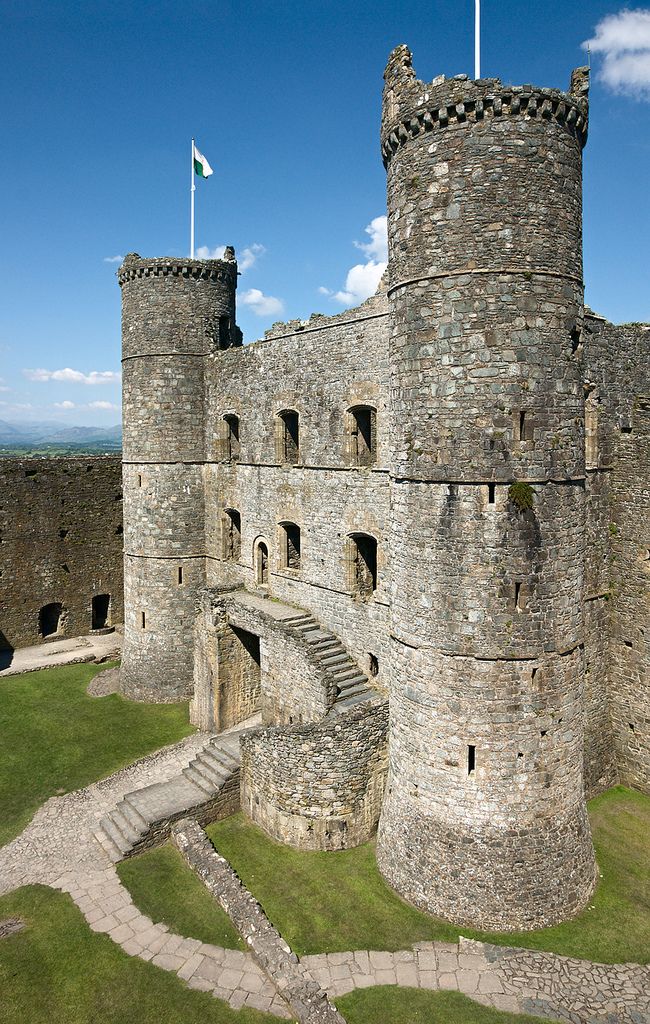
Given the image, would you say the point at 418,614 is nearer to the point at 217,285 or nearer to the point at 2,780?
the point at 2,780

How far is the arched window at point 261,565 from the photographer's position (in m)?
19.4

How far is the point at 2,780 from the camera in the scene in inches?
613

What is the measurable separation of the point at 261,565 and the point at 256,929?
34.2ft

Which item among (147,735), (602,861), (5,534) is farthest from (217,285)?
(602,861)

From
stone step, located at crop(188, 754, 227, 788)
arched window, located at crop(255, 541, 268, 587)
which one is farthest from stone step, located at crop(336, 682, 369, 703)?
arched window, located at crop(255, 541, 268, 587)

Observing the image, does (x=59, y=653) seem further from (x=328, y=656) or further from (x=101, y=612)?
(x=328, y=656)

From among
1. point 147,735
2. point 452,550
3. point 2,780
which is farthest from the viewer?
point 147,735

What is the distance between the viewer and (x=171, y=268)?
19.6m

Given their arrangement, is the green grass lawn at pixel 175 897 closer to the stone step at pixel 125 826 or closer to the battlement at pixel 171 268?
the stone step at pixel 125 826

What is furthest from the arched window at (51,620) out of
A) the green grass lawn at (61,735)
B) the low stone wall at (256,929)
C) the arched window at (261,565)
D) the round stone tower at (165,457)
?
the low stone wall at (256,929)

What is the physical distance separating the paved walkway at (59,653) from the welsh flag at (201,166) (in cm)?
1643

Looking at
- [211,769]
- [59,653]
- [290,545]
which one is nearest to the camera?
[211,769]

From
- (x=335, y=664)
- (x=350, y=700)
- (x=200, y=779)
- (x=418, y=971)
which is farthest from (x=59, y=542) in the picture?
(x=418, y=971)

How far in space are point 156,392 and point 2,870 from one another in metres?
13.1
